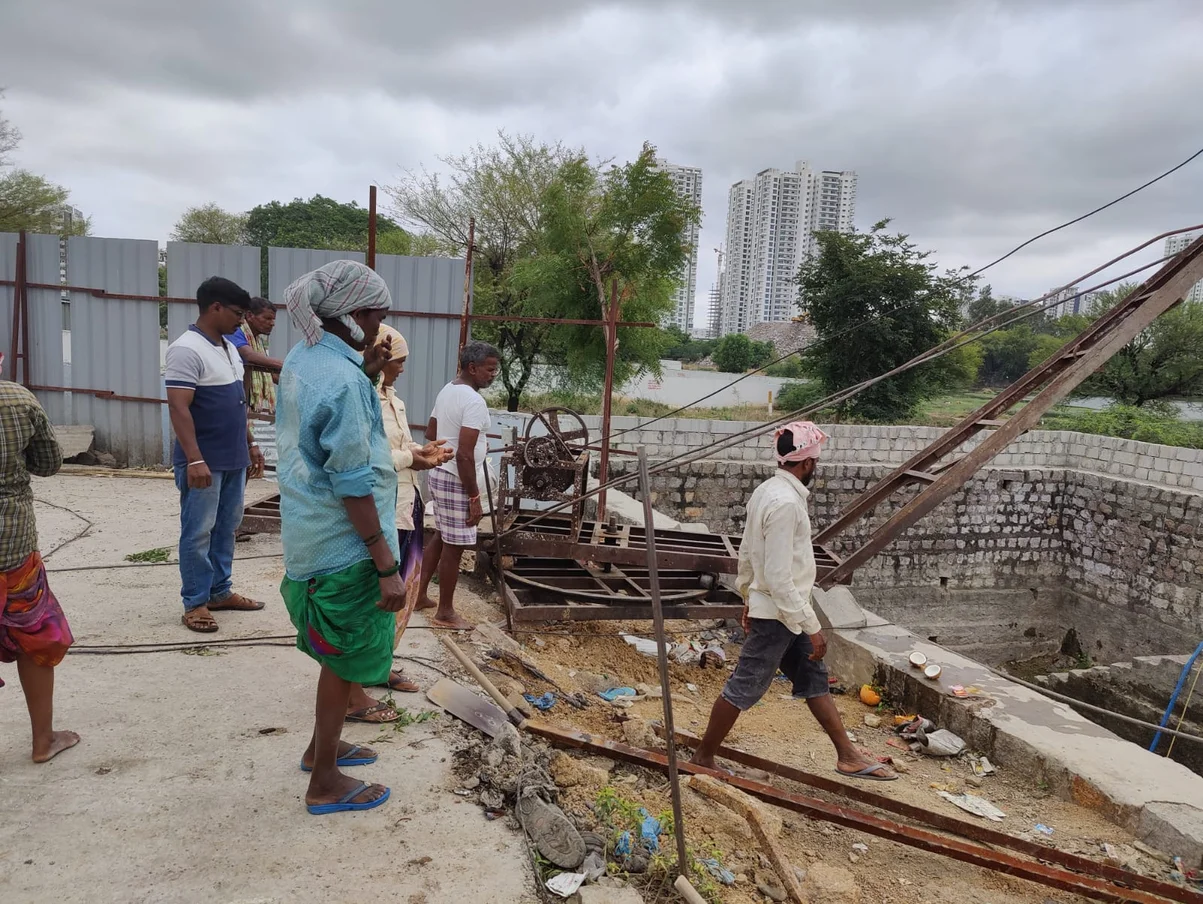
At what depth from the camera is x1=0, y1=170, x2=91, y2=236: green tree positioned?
2291 cm

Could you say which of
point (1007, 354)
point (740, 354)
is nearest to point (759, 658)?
point (740, 354)

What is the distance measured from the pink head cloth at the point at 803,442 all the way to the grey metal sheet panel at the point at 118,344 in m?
8.06

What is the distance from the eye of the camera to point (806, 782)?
3.76 meters

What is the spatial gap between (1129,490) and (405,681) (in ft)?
42.0

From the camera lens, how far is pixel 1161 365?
922 inches

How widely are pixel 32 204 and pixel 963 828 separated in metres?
29.4

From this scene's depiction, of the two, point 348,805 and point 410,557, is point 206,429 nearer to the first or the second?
point 410,557

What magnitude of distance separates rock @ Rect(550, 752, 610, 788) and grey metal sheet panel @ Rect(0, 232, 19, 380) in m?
8.96

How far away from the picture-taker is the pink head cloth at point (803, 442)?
368 cm

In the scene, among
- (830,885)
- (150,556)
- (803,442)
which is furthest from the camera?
(150,556)

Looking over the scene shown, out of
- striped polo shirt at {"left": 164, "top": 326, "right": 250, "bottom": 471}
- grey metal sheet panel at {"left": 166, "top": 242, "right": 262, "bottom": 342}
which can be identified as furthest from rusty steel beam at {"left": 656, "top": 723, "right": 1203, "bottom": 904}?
grey metal sheet panel at {"left": 166, "top": 242, "right": 262, "bottom": 342}

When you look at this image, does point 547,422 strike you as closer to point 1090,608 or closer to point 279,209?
point 1090,608

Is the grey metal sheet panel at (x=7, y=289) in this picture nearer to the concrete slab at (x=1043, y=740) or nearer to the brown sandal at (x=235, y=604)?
the brown sandal at (x=235, y=604)

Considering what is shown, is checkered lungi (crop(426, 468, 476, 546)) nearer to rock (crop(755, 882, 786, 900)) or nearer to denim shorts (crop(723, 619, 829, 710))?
denim shorts (crop(723, 619, 829, 710))
